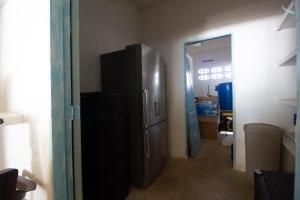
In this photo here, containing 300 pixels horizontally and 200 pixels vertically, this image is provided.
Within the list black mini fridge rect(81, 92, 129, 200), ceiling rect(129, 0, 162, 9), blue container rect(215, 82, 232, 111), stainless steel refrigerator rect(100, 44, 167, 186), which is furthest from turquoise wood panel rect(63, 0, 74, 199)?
blue container rect(215, 82, 232, 111)

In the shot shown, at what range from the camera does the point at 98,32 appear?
240cm

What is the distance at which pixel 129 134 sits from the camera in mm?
2133

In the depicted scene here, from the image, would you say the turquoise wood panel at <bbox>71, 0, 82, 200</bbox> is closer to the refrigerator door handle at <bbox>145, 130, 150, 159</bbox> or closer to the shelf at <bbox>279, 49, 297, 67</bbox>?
the refrigerator door handle at <bbox>145, 130, 150, 159</bbox>

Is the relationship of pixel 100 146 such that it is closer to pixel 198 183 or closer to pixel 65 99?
pixel 65 99

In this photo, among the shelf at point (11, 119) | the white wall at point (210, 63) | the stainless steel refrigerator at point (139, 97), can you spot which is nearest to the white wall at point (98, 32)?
the stainless steel refrigerator at point (139, 97)

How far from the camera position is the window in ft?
17.9

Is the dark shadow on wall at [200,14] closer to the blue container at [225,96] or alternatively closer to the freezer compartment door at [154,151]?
the freezer compartment door at [154,151]

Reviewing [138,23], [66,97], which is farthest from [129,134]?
[138,23]

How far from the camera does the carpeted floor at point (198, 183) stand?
6.29ft

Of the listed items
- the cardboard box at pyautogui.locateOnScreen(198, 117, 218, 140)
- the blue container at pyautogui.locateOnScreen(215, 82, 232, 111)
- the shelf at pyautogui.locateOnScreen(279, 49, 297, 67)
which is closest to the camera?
the shelf at pyautogui.locateOnScreen(279, 49, 297, 67)

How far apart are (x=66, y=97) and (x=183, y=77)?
96.5 inches

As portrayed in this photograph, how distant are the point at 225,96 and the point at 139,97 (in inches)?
138

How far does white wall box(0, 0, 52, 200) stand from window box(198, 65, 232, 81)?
18.3 feet

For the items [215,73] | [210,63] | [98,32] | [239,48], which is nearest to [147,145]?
[98,32]
